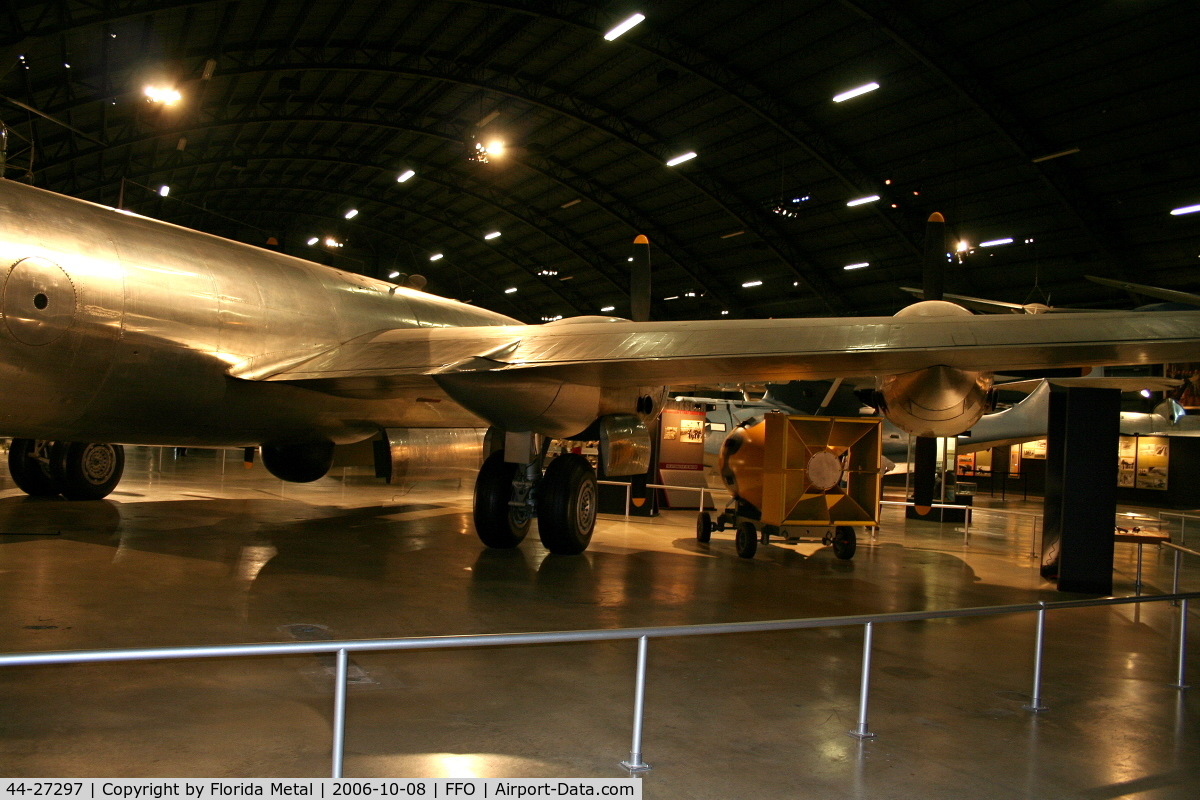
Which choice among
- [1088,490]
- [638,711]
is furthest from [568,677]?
[1088,490]

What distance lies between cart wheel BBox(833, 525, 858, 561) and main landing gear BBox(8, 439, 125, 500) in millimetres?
12844

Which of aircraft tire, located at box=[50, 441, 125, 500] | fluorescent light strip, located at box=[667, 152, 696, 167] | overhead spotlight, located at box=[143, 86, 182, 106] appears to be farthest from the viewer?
fluorescent light strip, located at box=[667, 152, 696, 167]

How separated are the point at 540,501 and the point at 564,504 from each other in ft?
1.18

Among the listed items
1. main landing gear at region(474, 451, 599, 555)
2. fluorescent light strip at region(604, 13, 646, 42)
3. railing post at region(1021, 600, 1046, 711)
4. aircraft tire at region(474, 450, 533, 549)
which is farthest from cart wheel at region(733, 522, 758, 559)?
fluorescent light strip at region(604, 13, 646, 42)

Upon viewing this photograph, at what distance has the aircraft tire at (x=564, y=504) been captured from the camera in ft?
35.5

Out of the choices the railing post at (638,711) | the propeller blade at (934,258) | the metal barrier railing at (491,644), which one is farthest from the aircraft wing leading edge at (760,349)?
the railing post at (638,711)

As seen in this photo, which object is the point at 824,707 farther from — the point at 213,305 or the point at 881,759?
the point at 213,305

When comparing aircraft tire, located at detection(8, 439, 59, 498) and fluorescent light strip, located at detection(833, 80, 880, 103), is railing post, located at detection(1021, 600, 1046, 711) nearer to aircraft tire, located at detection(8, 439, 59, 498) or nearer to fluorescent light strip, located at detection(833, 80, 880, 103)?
aircraft tire, located at detection(8, 439, 59, 498)

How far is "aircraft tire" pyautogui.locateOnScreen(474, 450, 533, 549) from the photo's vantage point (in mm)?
11031

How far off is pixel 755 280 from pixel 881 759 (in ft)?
122

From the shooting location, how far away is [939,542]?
1530 cm

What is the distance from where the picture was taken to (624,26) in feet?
75.8

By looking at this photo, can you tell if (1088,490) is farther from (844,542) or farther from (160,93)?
(160,93)

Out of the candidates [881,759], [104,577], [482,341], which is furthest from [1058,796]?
[104,577]
